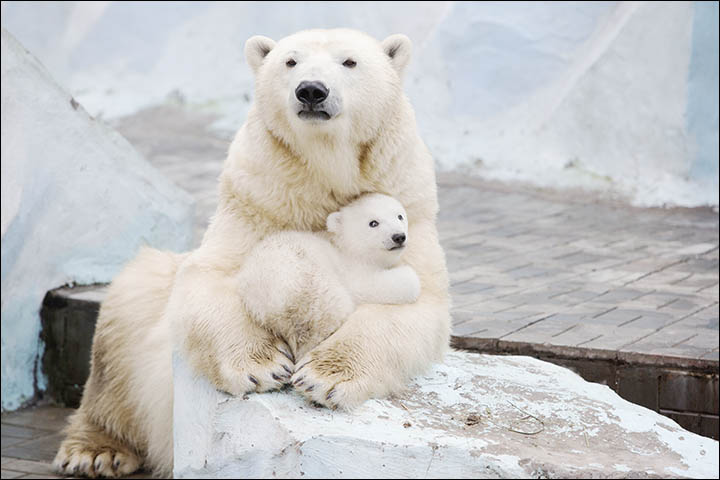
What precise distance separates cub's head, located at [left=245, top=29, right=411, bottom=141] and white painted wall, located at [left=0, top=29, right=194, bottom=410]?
8.86 feet

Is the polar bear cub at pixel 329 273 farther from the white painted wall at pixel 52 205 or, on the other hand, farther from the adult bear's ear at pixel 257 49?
the white painted wall at pixel 52 205

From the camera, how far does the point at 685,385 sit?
160 inches

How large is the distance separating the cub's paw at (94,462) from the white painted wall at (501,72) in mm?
5242

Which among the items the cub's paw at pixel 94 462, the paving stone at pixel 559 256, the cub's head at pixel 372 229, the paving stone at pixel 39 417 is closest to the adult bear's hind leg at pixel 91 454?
the cub's paw at pixel 94 462

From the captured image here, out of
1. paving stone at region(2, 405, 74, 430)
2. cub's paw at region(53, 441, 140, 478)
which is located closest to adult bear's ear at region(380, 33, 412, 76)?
cub's paw at region(53, 441, 140, 478)

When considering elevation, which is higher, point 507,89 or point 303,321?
point 507,89

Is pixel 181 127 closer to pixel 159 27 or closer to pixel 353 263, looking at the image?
pixel 159 27

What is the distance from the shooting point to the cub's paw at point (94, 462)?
3.96m

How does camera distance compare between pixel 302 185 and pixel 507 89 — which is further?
pixel 507 89

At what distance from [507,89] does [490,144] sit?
A: 2.05 ft

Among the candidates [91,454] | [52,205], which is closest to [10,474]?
[91,454]

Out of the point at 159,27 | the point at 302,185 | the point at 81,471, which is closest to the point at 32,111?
the point at 81,471

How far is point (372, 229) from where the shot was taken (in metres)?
2.74

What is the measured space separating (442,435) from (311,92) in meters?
0.95
